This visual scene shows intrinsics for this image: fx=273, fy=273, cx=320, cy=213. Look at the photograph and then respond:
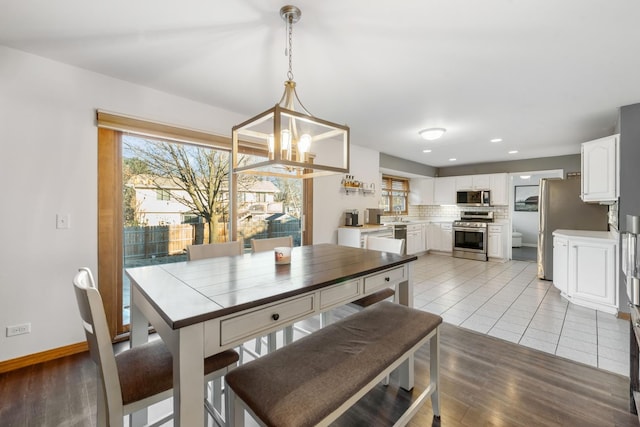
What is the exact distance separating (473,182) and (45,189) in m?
7.51

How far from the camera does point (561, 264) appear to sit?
12.0ft

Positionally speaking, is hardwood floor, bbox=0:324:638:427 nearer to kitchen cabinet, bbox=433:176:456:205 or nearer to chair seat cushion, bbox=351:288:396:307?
chair seat cushion, bbox=351:288:396:307

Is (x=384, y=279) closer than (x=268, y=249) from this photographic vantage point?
Yes

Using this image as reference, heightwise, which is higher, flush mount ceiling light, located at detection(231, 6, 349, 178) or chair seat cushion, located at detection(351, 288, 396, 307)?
flush mount ceiling light, located at detection(231, 6, 349, 178)

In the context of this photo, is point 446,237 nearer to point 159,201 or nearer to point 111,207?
point 159,201

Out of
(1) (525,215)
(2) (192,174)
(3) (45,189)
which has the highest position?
(2) (192,174)

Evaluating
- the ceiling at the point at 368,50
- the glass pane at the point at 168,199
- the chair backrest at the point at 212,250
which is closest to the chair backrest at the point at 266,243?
the chair backrest at the point at 212,250

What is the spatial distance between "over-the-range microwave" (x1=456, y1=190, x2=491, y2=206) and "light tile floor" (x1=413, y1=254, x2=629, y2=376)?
192 cm

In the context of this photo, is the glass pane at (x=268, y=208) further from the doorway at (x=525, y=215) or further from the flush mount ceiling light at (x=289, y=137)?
the doorway at (x=525, y=215)

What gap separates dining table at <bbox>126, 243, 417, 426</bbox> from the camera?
0.96 metres

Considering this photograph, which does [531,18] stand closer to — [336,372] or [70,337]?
[336,372]

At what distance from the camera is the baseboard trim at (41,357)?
6.73ft

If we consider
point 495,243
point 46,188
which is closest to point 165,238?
point 46,188

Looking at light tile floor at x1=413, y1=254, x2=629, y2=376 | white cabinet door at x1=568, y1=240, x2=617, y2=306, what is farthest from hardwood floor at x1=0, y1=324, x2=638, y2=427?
white cabinet door at x1=568, y1=240, x2=617, y2=306
